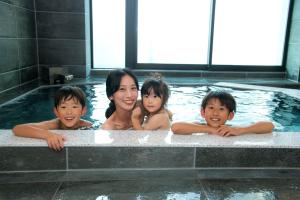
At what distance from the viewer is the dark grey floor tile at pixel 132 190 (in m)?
1.63

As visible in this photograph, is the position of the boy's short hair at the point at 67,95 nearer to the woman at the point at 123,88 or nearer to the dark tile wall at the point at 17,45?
the woman at the point at 123,88

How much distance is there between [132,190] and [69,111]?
3.39 feet

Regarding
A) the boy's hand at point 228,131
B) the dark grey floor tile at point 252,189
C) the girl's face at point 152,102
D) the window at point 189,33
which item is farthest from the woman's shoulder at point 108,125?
the window at point 189,33

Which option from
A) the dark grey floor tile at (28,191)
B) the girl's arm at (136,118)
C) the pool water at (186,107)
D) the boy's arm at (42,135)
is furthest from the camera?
the pool water at (186,107)

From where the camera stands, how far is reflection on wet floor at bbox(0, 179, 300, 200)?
5.35 feet

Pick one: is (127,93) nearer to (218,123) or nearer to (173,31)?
(218,123)

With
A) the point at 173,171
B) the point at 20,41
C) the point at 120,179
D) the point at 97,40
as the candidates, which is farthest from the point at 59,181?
the point at 97,40

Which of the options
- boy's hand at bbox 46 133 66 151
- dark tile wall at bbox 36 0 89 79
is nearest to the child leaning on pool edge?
boy's hand at bbox 46 133 66 151

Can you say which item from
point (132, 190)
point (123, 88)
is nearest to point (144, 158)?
point (132, 190)

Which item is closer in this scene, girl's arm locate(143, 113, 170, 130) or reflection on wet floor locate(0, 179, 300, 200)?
reflection on wet floor locate(0, 179, 300, 200)

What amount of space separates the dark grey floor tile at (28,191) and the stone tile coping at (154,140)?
0.89ft

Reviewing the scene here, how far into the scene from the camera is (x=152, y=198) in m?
1.62

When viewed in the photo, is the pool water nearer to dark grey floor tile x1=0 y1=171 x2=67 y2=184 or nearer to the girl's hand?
the girl's hand

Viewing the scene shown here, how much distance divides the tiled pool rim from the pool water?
5.67 ft
